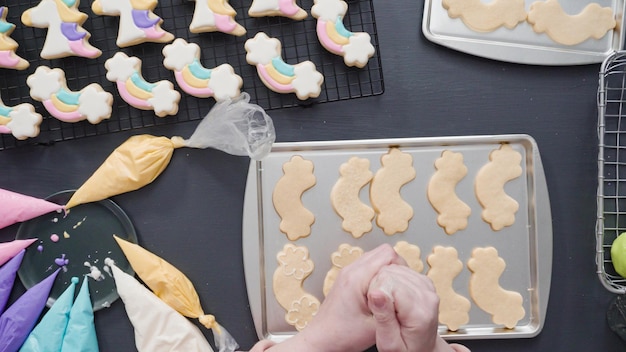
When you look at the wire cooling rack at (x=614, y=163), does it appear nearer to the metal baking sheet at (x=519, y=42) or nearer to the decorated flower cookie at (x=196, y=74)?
the metal baking sheet at (x=519, y=42)

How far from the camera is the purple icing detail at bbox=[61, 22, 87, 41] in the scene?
1141 millimetres

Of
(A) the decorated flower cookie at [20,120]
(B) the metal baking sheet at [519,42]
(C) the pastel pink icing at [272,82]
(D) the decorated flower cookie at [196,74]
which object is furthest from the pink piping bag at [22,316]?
(B) the metal baking sheet at [519,42]

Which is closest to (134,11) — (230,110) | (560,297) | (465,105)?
(230,110)

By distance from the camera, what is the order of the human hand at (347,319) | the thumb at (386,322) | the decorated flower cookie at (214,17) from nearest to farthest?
the thumb at (386,322) < the human hand at (347,319) < the decorated flower cookie at (214,17)

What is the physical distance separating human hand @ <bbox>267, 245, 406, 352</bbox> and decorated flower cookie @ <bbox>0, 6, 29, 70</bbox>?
0.81 meters

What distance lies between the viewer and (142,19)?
1.13 meters

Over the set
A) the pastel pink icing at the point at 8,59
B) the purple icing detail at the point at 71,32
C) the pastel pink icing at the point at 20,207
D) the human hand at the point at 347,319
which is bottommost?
the human hand at the point at 347,319

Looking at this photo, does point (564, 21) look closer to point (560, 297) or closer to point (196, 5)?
point (560, 297)

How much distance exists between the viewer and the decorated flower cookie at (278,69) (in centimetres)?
114

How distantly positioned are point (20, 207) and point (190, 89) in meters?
0.45

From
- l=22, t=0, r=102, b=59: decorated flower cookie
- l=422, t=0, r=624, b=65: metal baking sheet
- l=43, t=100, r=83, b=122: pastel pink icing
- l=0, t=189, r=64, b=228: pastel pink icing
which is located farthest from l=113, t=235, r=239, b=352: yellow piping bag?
l=422, t=0, r=624, b=65: metal baking sheet

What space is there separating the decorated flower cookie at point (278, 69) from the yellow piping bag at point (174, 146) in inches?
2.7

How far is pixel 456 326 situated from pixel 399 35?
65cm

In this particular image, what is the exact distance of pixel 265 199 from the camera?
1.19 meters
